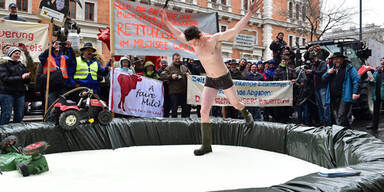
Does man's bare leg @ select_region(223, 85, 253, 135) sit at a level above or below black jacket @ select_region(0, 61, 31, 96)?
below

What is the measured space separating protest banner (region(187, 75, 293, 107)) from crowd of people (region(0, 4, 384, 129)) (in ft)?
A: 0.70

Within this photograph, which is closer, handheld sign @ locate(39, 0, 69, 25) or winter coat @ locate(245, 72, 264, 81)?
handheld sign @ locate(39, 0, 69, 25)

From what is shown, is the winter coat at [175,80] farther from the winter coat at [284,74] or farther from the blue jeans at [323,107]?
the blue jeans at [323,107]

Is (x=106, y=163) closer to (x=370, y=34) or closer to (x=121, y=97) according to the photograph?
(x=121, y=97)

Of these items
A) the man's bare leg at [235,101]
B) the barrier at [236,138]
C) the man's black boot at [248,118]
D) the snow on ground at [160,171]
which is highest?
the man's bare leg at [235,101]

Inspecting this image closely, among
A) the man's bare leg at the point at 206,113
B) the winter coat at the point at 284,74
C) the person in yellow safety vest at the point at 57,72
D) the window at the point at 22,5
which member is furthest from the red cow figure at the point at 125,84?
the window at the point at 22,5

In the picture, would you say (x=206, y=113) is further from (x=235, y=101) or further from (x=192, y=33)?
(x=192, y=33)

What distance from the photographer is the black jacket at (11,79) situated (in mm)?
5320

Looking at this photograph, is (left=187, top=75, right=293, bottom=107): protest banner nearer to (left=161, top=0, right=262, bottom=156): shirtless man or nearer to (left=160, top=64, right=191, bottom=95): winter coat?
(left=160, top=64, right=191, bottom=95): winter coat

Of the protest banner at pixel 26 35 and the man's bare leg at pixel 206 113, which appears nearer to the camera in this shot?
the man's bare leg at pixel 206 113

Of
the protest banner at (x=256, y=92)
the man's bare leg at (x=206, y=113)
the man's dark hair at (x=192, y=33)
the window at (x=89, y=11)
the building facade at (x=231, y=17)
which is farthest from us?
the window at (x=89, y=11)

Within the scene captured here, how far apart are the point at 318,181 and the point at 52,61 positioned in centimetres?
541

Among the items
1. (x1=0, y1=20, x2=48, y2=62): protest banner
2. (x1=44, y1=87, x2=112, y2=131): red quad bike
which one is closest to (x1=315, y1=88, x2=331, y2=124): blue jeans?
(x1=44, y1=87, x2=112, y2=131): red quad bike

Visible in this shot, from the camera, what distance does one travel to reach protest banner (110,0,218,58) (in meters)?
6.33
